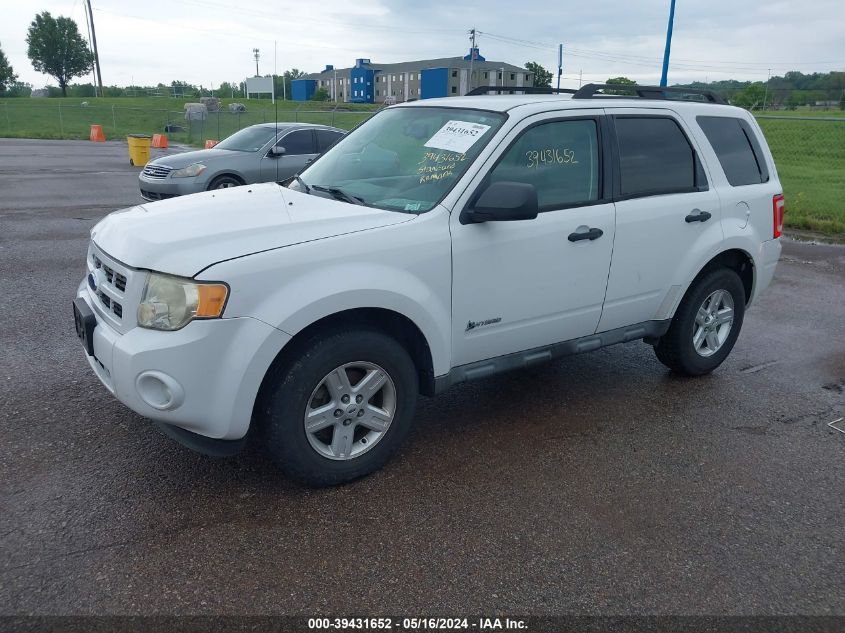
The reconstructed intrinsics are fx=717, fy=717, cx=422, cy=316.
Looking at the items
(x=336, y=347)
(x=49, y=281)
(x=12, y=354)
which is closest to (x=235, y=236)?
(x=336, y=347)

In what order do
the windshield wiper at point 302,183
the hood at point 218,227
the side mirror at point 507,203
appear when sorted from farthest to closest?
the windshield wiper at point 302,183, the side mirror at point 507,203, the hood at point 218,227

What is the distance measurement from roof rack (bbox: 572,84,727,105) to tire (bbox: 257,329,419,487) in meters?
2.27

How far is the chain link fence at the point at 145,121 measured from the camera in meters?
31.0

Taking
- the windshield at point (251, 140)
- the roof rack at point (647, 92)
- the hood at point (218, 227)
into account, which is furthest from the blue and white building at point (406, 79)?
the hood at point (218, 227)

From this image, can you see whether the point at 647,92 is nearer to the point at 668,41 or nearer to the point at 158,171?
the point at 158,171

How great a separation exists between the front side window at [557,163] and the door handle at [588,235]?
184 millimetres

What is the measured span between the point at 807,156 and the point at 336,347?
24552 mm

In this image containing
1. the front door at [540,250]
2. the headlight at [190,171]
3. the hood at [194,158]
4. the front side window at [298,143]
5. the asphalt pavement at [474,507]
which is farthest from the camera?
the front side window at [298,143]

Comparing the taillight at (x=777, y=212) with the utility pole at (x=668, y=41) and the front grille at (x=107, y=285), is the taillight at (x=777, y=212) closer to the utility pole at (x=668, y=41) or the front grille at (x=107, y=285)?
the front grille at (x=107, y=285)

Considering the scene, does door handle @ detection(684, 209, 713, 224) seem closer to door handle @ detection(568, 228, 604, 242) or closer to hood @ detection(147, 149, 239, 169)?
door handle @ detection(568, 228, 604, 242)

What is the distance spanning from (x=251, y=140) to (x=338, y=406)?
10.3 m

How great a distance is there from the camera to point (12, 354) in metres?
5.16

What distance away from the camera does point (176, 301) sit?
3.07 metres

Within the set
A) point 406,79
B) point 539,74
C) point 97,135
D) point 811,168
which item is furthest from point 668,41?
point 406,79
